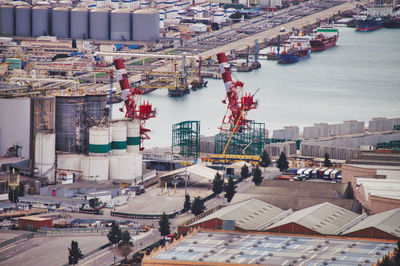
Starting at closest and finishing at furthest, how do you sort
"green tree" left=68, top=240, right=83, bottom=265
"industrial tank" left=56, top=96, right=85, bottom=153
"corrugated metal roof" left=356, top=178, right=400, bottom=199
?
"green tree" left=68, top=240, right=83, bottom=265 → "corrugated metal roof" left=356, top=178, right=400, bottom=199 → "industrial tank" left=56, top=96, right=85, bottom=153

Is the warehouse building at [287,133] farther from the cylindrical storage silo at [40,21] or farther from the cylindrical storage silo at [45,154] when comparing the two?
the cylindrical storage silo at [40,21]

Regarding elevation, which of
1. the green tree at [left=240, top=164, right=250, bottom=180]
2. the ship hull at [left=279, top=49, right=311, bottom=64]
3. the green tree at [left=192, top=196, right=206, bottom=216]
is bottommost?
the green tree at [left=192, top=196, right=206, bottom=216]

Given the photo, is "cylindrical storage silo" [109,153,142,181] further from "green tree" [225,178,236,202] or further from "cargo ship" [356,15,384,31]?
"cargo ship" [356,15,384,31]

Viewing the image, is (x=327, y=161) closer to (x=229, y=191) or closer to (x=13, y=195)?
(x=229, y=191)

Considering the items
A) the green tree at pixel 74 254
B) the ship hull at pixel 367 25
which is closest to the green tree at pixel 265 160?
the green tree at pixel 74 254

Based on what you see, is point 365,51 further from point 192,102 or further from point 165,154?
point 165,154

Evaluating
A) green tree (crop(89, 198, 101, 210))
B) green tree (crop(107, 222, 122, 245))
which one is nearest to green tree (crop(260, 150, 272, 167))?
green tree (crop(89, 198, 101, 210))
